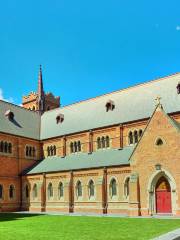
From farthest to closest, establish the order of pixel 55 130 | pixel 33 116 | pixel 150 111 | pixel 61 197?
pixel 33 116 < pixel 55 130 < pixel 61 197 < pixel 150 111

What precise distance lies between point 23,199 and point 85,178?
1248 centimetres

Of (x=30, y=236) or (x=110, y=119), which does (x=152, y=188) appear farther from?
(x=30, y=236)

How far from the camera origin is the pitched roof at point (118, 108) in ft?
144

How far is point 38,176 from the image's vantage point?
49.5m

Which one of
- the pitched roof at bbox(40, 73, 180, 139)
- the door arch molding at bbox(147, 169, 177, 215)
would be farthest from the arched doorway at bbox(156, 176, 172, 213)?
the pitched roof at bbox(40, 73, 180, 139)

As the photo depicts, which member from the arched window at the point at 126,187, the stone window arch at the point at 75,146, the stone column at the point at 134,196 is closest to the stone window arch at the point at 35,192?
the stone window arch at the point at 75,146

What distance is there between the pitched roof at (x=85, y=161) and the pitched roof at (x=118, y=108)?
3.95 m

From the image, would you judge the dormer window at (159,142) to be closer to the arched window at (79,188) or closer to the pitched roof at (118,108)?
the pitched roof at (118,108)

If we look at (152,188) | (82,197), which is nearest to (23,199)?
(82,197)

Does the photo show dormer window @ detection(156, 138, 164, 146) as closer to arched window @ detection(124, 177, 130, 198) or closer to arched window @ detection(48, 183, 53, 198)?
arched window @ detection(124, 177, 130, 198)

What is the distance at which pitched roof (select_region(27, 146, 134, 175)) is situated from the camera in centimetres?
4218

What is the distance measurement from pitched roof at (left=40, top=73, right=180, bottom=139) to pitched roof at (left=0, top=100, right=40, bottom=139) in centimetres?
155

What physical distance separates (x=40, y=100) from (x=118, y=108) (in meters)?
34.4

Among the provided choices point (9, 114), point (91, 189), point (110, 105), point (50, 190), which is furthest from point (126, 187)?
point (9, 114)
